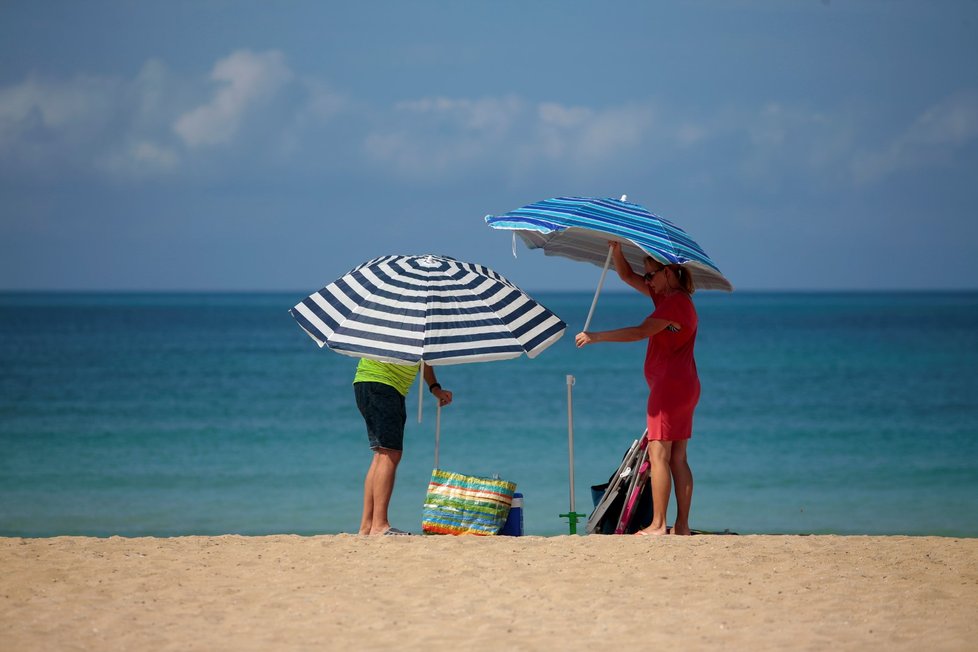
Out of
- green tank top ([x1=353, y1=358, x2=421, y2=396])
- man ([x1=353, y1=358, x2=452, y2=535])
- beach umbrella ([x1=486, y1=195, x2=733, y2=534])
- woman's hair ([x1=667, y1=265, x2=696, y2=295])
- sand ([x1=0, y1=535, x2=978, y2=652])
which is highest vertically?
beach umbrella ([x1=486, y1=195, x2=733, y2=534])

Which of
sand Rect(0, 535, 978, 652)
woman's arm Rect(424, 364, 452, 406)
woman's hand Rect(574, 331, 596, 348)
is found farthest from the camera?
woman's arm Rect(424, 364, 452, 406)

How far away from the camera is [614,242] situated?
20.9ft

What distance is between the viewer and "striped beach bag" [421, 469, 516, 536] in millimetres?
6352

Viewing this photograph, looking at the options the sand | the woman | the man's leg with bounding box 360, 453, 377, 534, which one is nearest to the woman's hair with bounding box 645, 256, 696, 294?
the woman

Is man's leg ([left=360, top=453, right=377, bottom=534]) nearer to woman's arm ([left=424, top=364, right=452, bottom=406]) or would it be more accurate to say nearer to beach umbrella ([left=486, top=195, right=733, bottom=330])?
woman's arm ([left=424, top=364, right=452, bottom=406])

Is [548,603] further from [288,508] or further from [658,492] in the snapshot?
[288,508]

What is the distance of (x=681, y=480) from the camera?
252 inches

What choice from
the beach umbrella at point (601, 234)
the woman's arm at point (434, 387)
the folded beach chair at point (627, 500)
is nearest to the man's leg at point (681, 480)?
the folded beach chair at point (627, 500)

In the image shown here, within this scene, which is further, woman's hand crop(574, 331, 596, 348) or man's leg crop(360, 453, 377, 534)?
man's leg crop(360, 453, 377, 534)

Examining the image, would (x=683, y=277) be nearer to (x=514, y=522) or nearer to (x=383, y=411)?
(x=514, y=522)

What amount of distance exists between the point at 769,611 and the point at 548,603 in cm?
98

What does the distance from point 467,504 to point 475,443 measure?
9911 mm

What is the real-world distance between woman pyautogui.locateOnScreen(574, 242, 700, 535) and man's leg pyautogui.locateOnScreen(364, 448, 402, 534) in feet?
4.78

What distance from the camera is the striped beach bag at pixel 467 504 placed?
6352 mm
